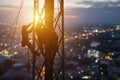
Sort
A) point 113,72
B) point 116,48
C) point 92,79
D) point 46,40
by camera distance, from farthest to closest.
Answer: point 116,48, point 113,72, point 92,79, point 46,40

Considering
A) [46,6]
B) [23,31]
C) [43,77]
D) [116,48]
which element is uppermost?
[46,6]

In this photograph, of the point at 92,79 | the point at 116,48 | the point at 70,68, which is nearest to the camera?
the point at 92,79

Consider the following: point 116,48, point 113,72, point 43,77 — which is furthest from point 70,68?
point 43,77

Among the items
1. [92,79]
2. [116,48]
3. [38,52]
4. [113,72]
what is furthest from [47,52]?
[116,48]

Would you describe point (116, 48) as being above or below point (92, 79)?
below

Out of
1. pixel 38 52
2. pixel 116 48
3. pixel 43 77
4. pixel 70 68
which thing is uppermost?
pixel 38 52

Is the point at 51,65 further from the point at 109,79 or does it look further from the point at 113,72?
the point at 113,72

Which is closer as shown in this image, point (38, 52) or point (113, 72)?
point (38, 52)

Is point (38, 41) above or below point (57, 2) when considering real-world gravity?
below

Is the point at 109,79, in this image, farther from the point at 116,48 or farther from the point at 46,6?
the point at 116,48
